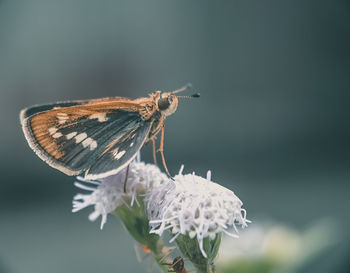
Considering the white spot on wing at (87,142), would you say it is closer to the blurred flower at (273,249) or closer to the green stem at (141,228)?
the green stem at (141,228)

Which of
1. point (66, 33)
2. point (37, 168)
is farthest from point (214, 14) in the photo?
point (37, 168)

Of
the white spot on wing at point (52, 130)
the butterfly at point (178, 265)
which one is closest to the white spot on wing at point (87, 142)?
the white spot on wing at point (52, 130)

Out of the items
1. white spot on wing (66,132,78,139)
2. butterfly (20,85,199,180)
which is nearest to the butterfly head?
butterfly (20,85,199,180)

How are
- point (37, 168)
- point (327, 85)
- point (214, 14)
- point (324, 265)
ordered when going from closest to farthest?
point (324, 265) → point (37, 168) → point (214, 14) → point (327, 85)

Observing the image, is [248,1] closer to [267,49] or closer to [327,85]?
[267,49]

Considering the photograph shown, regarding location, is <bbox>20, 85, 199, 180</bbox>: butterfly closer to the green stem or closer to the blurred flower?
the green stem
